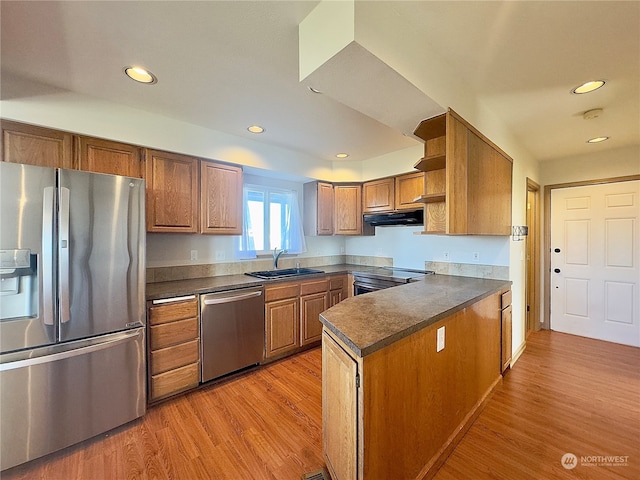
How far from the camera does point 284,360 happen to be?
3.02m

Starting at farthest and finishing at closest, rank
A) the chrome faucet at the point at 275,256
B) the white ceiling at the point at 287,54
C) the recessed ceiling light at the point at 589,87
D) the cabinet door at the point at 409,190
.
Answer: the chrome faucet at the point at 275,256, the cabinet door at the point at 409,190, the recessed ceiling light at the point at 589,87, the white ceiling at the point at 287,54

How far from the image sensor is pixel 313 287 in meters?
3.28

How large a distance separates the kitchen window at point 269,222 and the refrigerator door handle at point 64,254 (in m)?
1.70

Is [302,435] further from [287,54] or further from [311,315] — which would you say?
[287,54]

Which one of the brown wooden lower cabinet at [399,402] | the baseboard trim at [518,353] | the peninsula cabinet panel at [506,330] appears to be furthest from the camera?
the baseboard trim at [518,353]

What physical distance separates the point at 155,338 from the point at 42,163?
1.49 m

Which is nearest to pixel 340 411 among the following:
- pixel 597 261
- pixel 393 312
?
pixel 393 312

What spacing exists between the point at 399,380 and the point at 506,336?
6.21 feet

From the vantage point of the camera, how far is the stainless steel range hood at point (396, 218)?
319cm

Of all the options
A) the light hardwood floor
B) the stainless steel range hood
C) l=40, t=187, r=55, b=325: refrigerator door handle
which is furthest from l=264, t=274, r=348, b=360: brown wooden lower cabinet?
l=40, t=187, r=55, b=325: refrigerator door handle

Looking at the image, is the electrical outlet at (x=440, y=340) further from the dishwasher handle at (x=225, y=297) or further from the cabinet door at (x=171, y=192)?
the cabinet door at (x=171, y=192)

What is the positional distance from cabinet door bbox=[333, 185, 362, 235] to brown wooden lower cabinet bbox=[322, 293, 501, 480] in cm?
217

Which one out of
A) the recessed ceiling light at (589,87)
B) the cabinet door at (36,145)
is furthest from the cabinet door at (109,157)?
the recessed ceiling light at (589,87)

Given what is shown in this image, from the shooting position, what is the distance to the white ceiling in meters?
1.30
